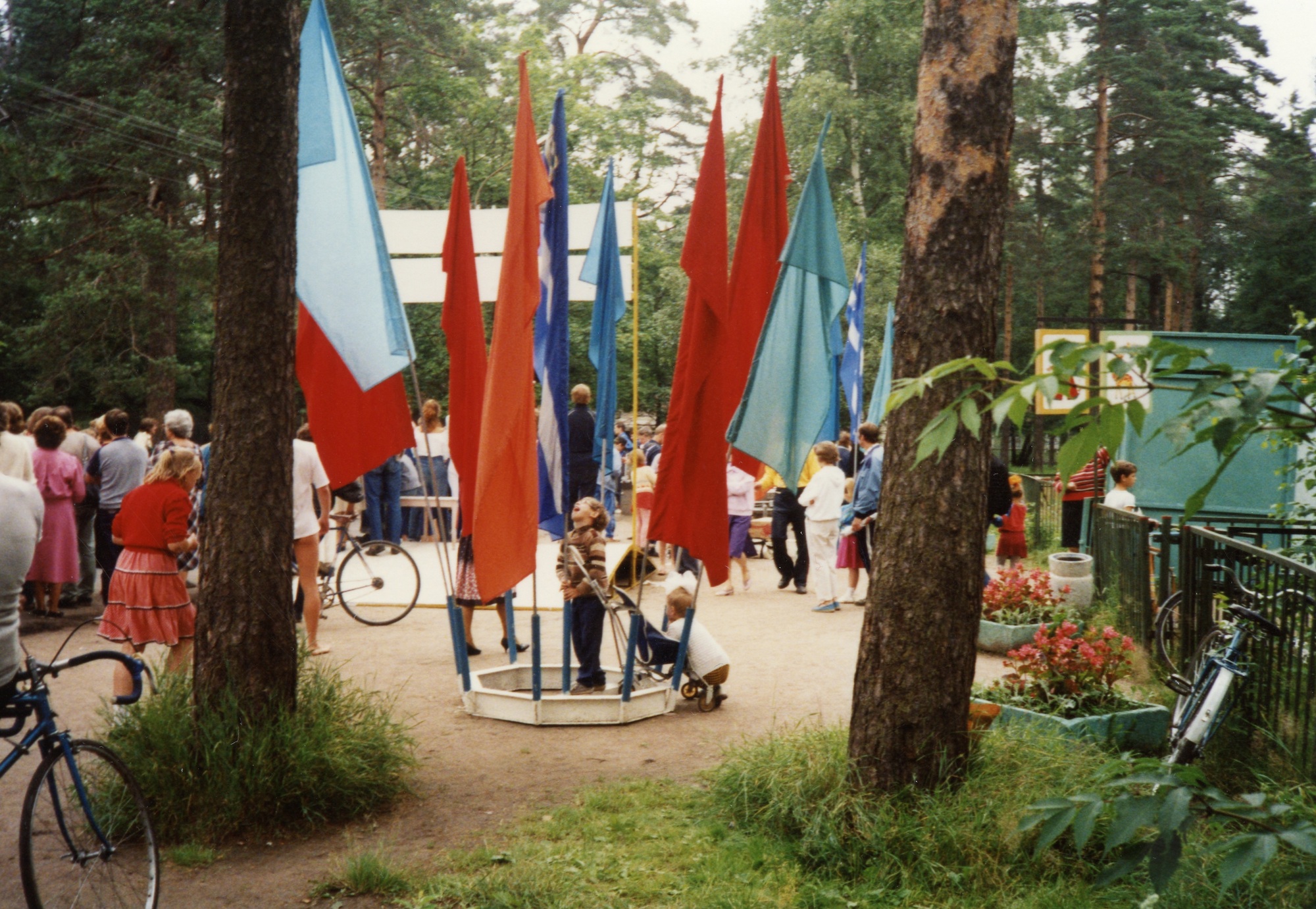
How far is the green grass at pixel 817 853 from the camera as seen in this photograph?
448 cm

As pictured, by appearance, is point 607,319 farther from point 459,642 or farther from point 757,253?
point 459,642

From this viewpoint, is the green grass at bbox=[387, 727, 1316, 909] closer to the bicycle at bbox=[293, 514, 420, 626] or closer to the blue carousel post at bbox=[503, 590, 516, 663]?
the blue carousel post at bbox=[503, 590, 516, 663]

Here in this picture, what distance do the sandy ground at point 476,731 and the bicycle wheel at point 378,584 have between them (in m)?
0.21

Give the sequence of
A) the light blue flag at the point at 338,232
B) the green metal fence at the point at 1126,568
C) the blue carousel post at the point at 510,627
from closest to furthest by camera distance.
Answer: the light blue flag at the point at 338,232, the blue carousel post at the point at 510,627, the green metal fence at the point at 1126,568

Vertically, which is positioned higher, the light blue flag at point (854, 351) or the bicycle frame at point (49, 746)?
the light blue flag at point (854, 351)

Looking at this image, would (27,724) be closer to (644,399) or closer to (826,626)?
(826,626)

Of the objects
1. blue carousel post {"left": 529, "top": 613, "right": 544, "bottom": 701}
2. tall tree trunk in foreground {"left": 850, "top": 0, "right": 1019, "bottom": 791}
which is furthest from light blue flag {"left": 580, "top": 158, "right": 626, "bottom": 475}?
tall tree trunk in foreground {"left": 850, "top": 0, "right": 1019, "bottom": 791}

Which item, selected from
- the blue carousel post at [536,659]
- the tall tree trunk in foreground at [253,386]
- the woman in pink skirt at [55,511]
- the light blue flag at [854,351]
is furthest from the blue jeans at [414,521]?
the tall tree trunk in foreground at [253,386]

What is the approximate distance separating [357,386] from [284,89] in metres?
1.64

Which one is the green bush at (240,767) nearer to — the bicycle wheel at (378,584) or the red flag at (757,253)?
the red flag at (757,253)

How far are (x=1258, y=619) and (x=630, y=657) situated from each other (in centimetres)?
371

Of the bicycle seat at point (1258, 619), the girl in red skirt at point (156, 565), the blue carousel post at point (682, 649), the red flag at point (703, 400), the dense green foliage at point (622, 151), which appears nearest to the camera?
the bicycle seat at point (1258, 619)

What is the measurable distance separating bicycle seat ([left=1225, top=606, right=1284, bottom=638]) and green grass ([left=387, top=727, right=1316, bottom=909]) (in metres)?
1.04

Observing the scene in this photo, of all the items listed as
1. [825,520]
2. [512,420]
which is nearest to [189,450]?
[512,420]
